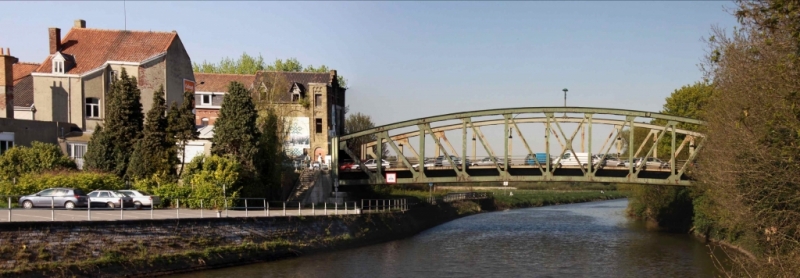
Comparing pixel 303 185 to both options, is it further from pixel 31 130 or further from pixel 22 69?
pixel 22 69

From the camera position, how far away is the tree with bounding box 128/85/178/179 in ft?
167

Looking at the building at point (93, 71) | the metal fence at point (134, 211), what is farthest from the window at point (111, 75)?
the metal fence at point (134, 211)

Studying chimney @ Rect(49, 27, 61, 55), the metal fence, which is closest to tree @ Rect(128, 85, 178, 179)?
the metal fence

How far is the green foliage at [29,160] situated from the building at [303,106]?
27.4 meters

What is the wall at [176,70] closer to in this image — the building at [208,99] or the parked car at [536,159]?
the building at [208,99]

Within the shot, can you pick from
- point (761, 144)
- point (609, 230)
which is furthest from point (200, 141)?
point (761, 144)

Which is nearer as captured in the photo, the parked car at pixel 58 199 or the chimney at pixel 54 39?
the parked car at pixel 58 199

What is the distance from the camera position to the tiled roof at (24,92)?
6223 cm

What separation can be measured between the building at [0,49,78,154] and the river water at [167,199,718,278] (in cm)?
2362

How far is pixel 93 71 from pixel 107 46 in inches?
168

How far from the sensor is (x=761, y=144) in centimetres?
2589

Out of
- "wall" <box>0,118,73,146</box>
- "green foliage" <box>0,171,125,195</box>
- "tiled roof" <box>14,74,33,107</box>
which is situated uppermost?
"tiled roof" <box>14,74,33,107</box>

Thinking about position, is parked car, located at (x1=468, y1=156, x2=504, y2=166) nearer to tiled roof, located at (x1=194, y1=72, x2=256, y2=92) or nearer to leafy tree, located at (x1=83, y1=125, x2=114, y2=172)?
leafy tree, located at (x1=83, y1=125, x2=114, y2=172)

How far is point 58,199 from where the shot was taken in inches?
1599
